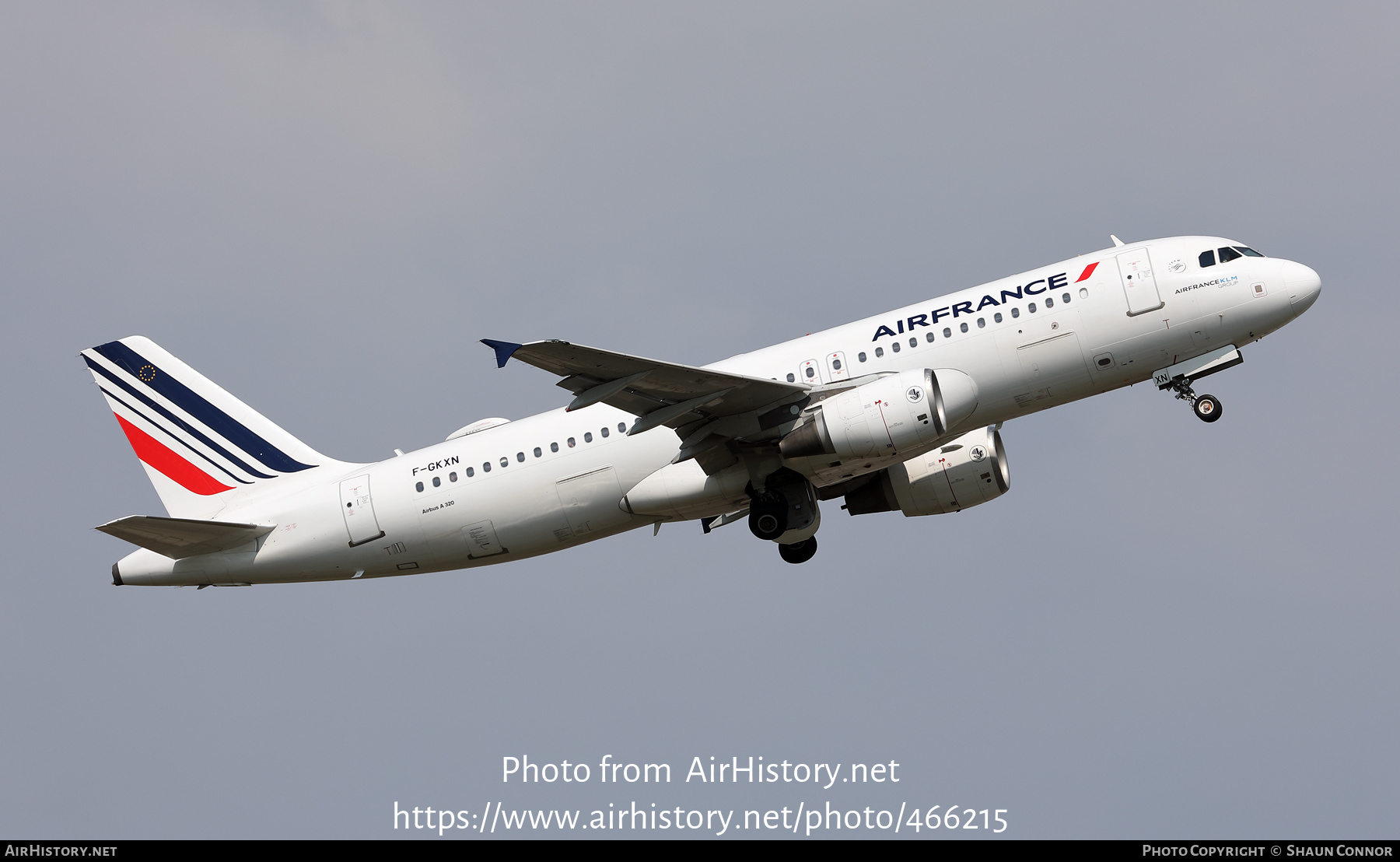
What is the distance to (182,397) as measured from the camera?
4119cm

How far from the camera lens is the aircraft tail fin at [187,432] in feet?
132

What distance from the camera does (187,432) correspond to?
134ft

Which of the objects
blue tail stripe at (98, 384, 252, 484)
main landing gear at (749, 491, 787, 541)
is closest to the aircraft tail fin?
blue tail stripe at (98, 384, 252, 484)

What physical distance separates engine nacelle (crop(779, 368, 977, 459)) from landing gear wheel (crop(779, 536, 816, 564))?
24.5 ft

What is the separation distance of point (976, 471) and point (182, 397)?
22.8m

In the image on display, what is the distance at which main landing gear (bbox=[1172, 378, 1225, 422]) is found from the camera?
3588cm

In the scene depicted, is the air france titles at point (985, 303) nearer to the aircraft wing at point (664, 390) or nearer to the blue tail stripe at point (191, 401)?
the aircraft wing at point (664, 390)

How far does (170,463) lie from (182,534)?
14.0 feet

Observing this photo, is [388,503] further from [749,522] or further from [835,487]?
[835,487]

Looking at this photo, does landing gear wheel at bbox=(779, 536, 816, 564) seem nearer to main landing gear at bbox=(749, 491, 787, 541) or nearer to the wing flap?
main landing gear at bbox=(749, 491, 787, 541)

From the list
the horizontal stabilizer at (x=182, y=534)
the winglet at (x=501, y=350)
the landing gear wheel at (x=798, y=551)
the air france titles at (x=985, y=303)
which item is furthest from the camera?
the landing gear wheel at (x=798, y=551)

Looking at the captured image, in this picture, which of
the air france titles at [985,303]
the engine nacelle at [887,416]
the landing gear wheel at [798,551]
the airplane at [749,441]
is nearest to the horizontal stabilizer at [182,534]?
the airplane at [749,441]

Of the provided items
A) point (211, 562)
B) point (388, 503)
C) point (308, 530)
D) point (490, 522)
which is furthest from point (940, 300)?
point (211, 562)

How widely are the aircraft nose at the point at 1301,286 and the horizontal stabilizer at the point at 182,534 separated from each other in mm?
27093
